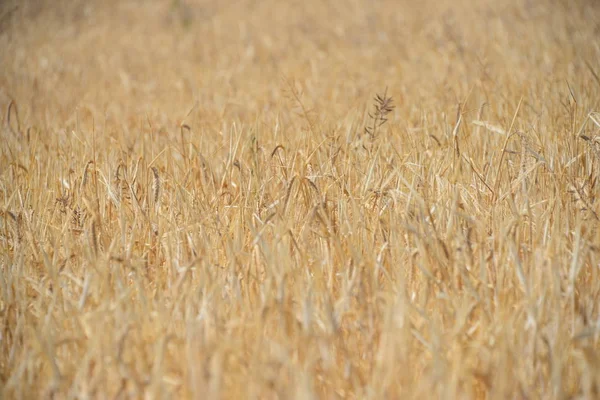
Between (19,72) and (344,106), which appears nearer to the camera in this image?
(344,106)

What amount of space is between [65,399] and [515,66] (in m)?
2.57

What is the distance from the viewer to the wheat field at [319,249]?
946mm

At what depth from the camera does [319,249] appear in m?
1.34

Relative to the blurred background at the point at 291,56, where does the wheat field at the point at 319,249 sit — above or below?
below

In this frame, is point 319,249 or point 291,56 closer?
point 319,249

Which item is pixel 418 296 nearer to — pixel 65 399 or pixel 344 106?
pixel 65 399

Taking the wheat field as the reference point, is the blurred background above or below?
above

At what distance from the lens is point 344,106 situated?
2.62 m

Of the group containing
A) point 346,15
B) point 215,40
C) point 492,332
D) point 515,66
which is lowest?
point 492,332

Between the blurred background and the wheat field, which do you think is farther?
the blurred background

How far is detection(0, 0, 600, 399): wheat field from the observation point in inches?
37.3

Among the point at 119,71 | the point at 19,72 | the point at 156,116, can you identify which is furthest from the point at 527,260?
the point at 19,72

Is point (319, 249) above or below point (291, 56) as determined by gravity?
below

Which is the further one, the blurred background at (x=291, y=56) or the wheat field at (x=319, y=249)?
the blurred background at (x=291, y=56)
